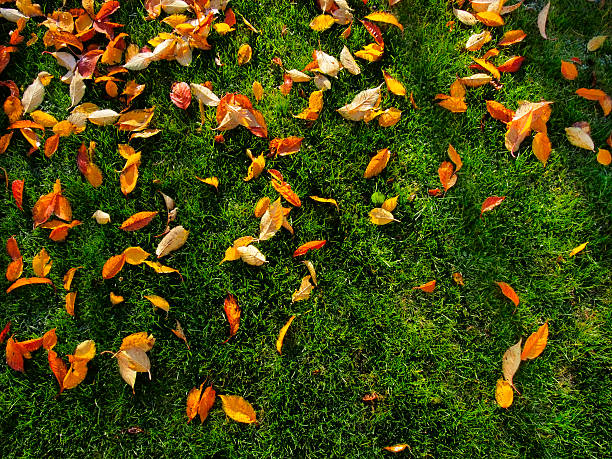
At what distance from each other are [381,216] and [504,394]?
99 centimetres

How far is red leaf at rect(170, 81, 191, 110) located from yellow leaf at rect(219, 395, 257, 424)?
5.09 feet

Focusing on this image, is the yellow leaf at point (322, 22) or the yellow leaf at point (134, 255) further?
the yellow leaf at point (322, 22)

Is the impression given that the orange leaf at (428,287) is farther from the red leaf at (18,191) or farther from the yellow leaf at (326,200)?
the red leaf at (18,191)

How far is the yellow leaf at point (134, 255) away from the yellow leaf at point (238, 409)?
77 centimetres

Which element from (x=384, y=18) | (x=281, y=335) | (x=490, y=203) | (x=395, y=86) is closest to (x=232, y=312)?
(x=281, y=335)

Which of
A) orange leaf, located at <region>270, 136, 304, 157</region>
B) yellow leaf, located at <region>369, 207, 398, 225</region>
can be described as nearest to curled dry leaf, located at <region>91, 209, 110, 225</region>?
orange leaf, located at <region>270, 136, 304, 157</region>

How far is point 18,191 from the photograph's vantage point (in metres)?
2.33

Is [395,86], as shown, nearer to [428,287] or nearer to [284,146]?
[284,146]

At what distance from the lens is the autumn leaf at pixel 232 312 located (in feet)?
6.98

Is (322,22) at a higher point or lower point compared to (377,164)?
higher

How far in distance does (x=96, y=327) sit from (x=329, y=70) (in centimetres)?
181

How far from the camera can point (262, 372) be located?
2.08 metres

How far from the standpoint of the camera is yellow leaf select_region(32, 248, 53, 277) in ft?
7.23

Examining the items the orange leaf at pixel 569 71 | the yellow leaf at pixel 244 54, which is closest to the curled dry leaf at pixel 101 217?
the yellow leaf at pixel 244 54
